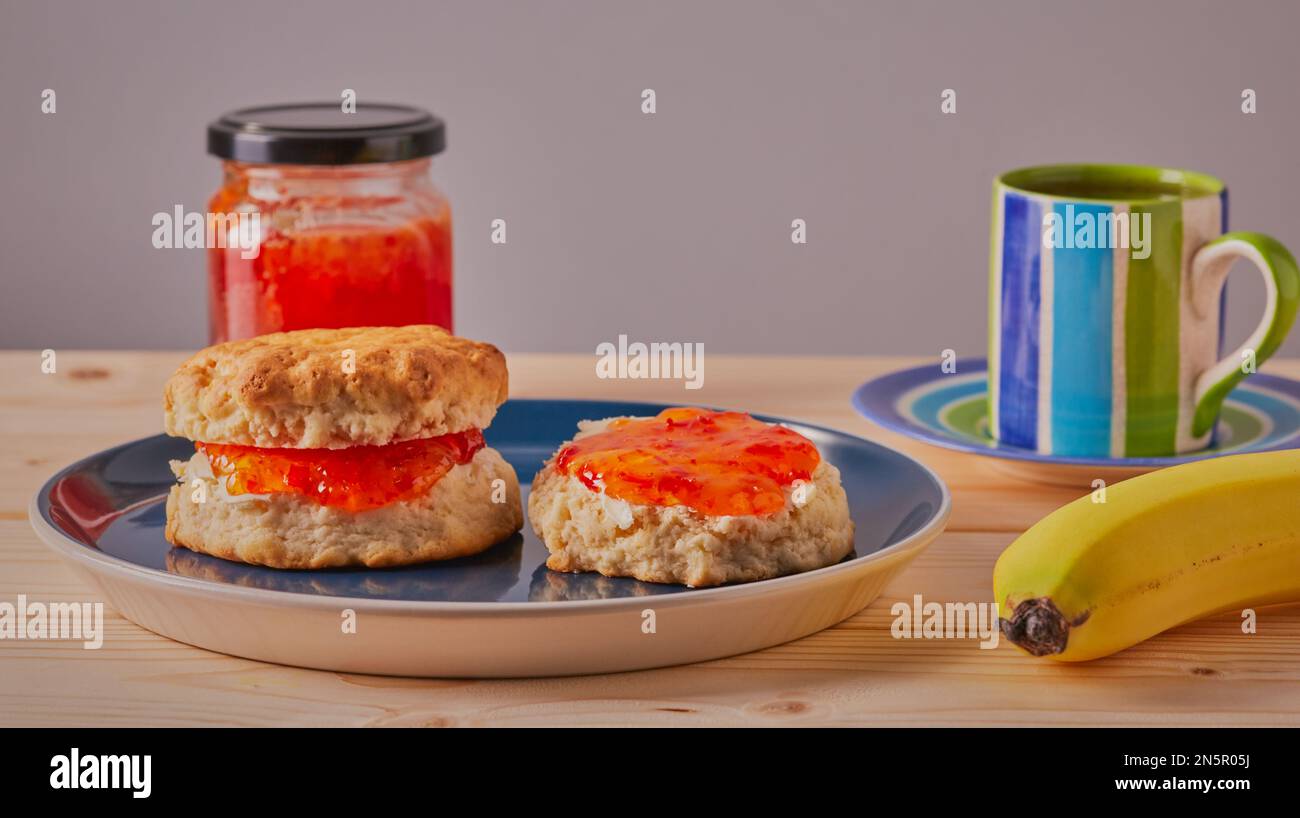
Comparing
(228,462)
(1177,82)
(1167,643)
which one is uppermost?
(1177,82)

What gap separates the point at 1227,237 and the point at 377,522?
866mm

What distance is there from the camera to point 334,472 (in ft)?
3.95

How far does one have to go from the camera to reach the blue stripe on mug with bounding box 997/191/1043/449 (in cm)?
150

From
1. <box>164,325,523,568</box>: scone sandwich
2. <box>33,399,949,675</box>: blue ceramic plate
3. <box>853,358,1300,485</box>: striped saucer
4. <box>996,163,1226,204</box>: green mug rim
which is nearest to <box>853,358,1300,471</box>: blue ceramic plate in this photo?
<box>853,358,1300,485</box>: striped saucer

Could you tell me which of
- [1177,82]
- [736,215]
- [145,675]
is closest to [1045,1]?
[1177,82]

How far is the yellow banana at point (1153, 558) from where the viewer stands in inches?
40.6

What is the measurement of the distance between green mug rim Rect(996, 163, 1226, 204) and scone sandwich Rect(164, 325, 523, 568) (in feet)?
2.20

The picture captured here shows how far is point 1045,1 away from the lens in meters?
3.30

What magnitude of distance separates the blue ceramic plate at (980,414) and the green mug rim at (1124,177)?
23cm

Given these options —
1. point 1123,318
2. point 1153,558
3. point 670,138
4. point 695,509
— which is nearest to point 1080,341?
point 1123,318

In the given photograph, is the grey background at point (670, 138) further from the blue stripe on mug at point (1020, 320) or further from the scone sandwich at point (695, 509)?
the scone sandwich at point (695, 509)

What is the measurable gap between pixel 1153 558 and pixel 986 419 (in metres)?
0.56

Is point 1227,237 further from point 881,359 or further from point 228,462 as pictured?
point 228,462

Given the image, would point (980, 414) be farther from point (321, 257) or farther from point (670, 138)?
point (670, 138)
